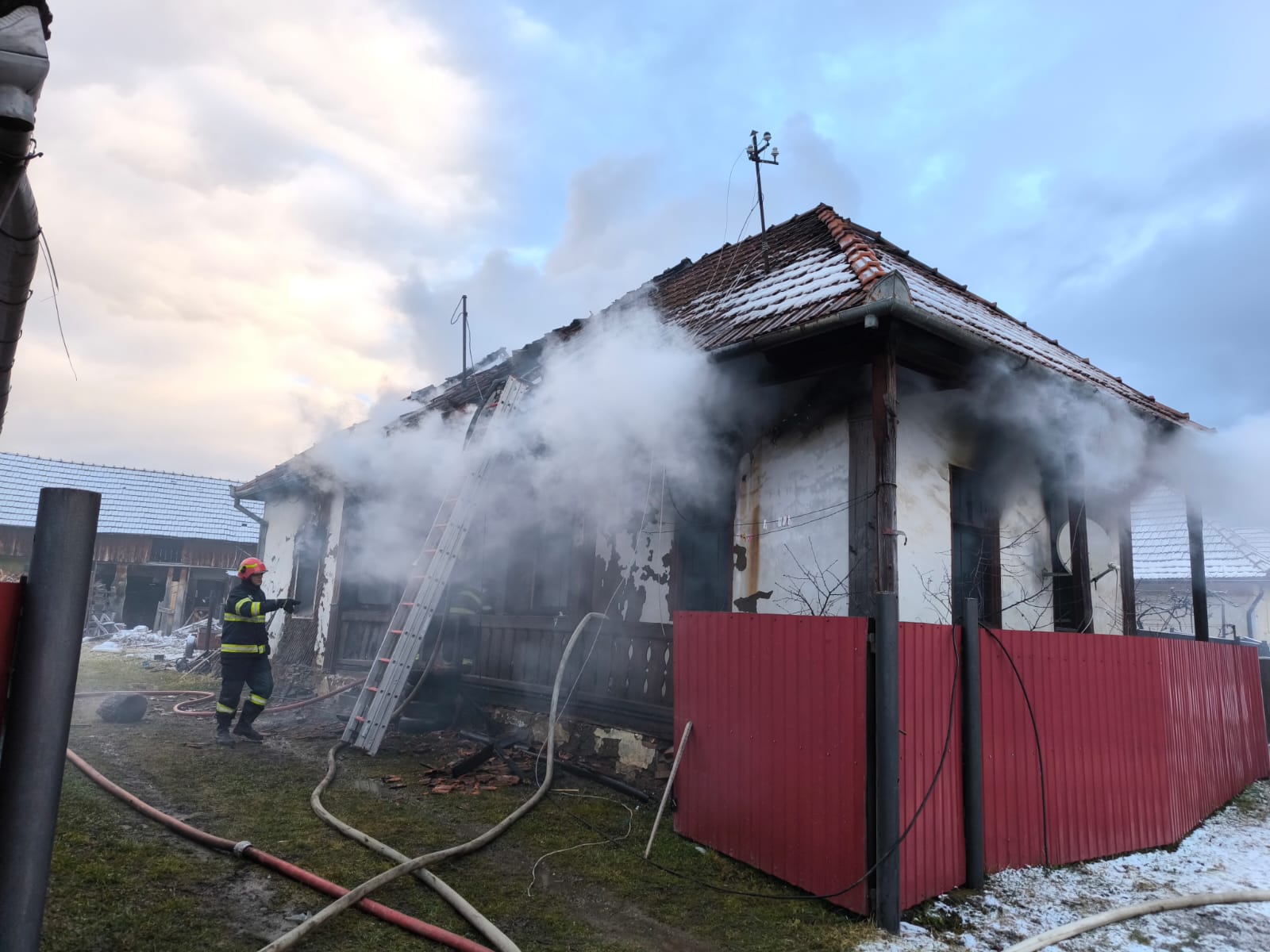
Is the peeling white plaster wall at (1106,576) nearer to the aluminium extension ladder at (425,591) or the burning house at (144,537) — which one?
the aluminium extension ladder at (425,591)

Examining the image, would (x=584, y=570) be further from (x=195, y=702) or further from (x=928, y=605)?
(x=195, y=702)

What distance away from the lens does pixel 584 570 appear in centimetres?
804

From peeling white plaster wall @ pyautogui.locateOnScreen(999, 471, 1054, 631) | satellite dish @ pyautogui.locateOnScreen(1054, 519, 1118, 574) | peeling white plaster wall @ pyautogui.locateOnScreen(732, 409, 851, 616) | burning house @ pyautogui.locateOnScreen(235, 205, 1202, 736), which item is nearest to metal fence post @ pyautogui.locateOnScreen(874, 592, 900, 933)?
burning house @ pyautogui.locateOnScreen(235, 205, 1202, 736)

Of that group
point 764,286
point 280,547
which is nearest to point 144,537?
point 280,547

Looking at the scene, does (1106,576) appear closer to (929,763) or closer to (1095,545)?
(1095,545)

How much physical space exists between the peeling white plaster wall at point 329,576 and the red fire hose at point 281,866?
6520 millimetres

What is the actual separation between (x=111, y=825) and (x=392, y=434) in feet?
22.3

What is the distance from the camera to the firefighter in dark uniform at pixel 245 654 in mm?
7805

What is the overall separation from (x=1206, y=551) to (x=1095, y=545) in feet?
48.3

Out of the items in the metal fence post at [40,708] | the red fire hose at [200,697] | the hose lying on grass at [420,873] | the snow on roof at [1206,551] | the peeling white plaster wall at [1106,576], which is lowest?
the red fire hose at [200,697]

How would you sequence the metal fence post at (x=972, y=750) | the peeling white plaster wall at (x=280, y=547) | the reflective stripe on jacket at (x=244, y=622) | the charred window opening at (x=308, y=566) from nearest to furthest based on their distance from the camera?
the metal fence post at (x=972, y=750) → the reflective stripe on jacket at (x=244, y=622) → the charred window opening at (x=308, y=566) → the peeling white plaster wall at (x=280, y=547)

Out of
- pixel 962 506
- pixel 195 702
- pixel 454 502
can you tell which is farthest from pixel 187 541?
pixel 962 506

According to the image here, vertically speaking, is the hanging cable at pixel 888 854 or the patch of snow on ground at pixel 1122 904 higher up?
the hanging cable at pixel 888 854

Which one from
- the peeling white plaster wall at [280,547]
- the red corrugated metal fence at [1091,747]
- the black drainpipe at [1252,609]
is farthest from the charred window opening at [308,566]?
the black drainpipe at [1252,609]
